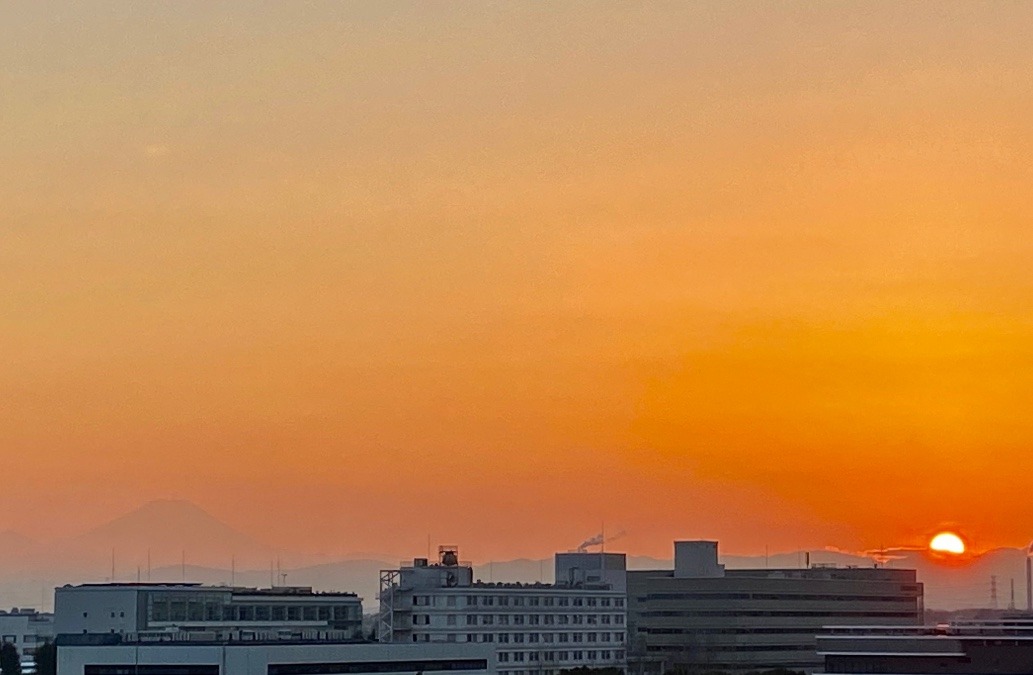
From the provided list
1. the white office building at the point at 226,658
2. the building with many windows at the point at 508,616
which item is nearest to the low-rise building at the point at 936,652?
the white office building at the point at 226,658

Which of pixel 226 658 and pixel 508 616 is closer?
pixel 226 658

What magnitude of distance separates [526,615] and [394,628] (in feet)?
45.9

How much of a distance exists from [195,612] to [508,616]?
1116 inches

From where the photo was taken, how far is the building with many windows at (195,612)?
146 m

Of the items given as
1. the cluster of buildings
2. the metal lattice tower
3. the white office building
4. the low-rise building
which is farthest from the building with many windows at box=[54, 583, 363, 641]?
the low-rise building

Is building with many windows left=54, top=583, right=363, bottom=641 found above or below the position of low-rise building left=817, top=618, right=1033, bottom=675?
above

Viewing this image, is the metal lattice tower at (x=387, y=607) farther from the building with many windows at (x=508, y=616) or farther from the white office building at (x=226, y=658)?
the white office building at (x=226, y=658)

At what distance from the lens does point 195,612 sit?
148250mm

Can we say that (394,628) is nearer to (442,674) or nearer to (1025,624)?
(442,674)

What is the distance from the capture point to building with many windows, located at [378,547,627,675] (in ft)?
514

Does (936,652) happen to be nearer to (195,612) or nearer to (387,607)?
(387,607)

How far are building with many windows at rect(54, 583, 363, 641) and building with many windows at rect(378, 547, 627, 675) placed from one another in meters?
5.13

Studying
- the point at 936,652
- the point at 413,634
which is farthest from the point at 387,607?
the point at 936,652

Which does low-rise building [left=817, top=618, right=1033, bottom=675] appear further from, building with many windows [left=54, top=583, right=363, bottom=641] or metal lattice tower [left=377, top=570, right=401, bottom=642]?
metal lattice tower [left=377, top=570, right=401, bottom=642]
